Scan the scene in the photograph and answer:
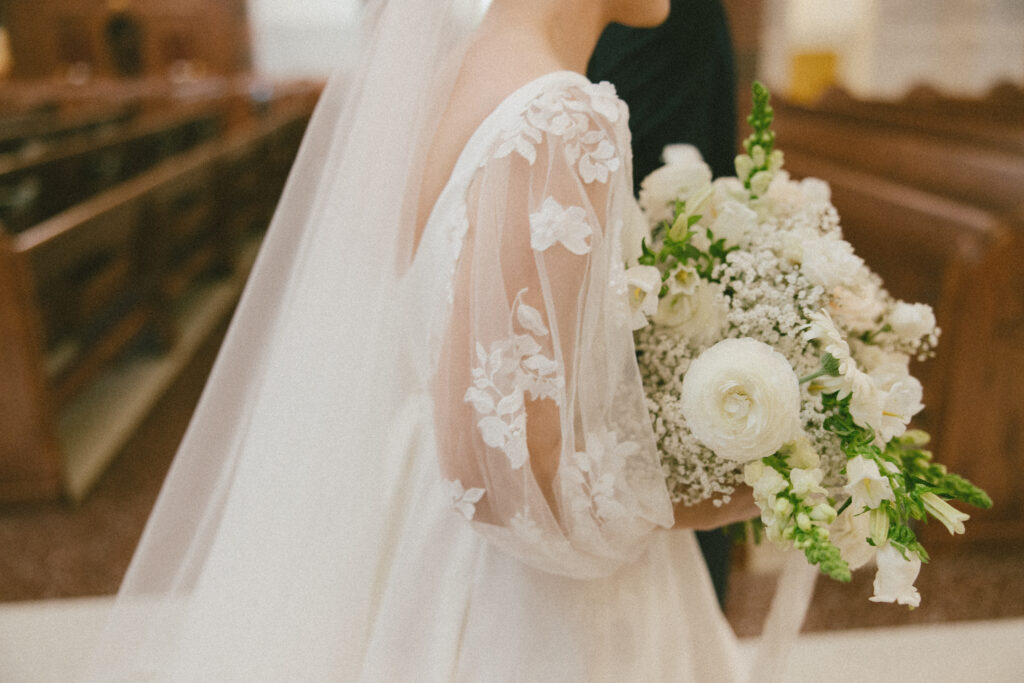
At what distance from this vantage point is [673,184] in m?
1.18

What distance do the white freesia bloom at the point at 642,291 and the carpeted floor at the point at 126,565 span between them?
1.79m

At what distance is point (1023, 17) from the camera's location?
7457 millimetres

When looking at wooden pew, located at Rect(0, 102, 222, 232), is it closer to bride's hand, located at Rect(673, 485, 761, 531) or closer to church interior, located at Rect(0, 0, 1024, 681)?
church interior, located at Rect(0, 0, 1024, 681)

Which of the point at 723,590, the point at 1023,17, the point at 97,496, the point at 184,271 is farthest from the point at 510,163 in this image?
the point at 1023,17

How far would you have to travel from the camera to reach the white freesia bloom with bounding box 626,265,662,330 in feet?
3.13

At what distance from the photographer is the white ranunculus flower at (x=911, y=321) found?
1.12 meters

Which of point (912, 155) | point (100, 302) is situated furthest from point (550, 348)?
point (912, 155)

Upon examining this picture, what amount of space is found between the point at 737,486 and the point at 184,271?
174 inches

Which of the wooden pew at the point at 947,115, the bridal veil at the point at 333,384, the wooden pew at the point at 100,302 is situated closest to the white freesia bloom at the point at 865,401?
the bridal veil at the point at 333,384

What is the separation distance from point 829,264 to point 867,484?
0.28 meters

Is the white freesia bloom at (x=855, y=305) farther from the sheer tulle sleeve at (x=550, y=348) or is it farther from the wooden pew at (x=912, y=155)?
the wooden pew at (x=912, y=155)

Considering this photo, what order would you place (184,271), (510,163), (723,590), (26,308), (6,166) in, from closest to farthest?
(510,163) < (723,590) < (26,308) < (6,166) < (184,271)

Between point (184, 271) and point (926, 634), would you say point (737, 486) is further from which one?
point (184, 271)

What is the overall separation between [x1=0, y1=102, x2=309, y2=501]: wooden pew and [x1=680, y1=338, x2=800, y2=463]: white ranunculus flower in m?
2.72
